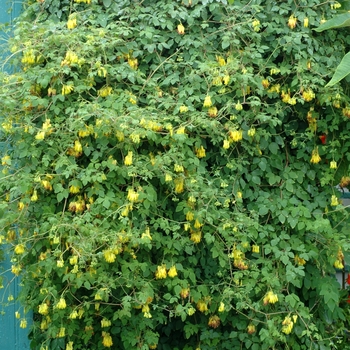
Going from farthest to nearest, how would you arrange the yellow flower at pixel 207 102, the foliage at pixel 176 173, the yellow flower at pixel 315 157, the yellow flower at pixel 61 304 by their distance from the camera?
1. the yellow flower at pixel 315 157
2. the yellow flower at pixel 207 102
3. the foliage at pixel 176 173
4. the yellow flower at pixel 61 304

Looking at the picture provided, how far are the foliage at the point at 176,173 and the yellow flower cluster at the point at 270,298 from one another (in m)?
0.01

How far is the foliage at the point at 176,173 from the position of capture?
467 centimetres

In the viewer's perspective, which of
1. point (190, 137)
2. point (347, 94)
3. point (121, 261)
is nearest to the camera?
point (121, 261)

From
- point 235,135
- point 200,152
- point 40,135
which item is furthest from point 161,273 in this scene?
point 40,135

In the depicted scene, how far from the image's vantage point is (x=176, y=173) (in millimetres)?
4805

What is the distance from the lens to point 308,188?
17.6 ft

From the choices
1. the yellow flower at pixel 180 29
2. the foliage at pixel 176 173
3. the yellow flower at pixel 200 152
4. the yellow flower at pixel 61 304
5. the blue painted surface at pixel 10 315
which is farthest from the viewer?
the blue painted surface at pixel 10 315

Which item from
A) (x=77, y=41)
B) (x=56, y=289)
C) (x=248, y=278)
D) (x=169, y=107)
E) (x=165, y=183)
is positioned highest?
(x=77, y=41)

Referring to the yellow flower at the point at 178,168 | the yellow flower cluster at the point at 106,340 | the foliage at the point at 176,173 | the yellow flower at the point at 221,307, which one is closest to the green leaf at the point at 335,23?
the foliage at the point at 176,173

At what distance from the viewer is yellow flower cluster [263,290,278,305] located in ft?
15.5

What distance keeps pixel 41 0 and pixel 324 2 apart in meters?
1.96

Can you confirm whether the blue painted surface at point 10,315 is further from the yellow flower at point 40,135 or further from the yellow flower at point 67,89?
the yellow flower at point 40,135

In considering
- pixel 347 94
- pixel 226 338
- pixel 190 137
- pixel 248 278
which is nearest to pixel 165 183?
pixel 190 137

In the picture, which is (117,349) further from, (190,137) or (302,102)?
(302,102)
